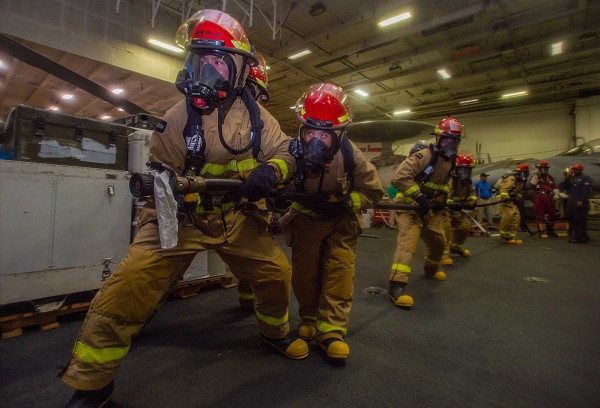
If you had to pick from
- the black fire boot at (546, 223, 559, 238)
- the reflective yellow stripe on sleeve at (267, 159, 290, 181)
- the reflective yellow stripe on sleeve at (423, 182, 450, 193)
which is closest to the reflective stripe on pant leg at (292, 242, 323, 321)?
the reflective yellow stripe on sleeve at (267, 159, 290, 181)

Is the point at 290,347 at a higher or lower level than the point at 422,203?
lower

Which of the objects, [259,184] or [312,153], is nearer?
[259,184]

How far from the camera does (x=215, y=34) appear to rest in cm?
170

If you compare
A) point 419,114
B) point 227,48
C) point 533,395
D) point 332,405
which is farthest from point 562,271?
point 419,114

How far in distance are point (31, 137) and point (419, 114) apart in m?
18.1

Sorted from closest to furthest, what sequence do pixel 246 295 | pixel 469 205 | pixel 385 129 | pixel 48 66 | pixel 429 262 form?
pixel 246 295
pixel 48 66
pixel 429 262
pixel 469 205
pixel 385 129

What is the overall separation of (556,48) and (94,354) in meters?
14.0

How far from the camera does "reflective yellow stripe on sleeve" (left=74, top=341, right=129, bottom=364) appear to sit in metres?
1.33

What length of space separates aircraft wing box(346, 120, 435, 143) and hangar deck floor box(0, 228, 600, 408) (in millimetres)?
9142

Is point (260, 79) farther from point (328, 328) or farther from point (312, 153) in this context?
point (328, 328)

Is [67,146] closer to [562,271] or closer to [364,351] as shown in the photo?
[364,351]

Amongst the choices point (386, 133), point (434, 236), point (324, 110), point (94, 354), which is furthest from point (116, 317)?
point (386, 133)

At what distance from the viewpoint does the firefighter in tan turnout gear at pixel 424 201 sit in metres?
3.16

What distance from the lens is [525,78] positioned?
1225 cm
